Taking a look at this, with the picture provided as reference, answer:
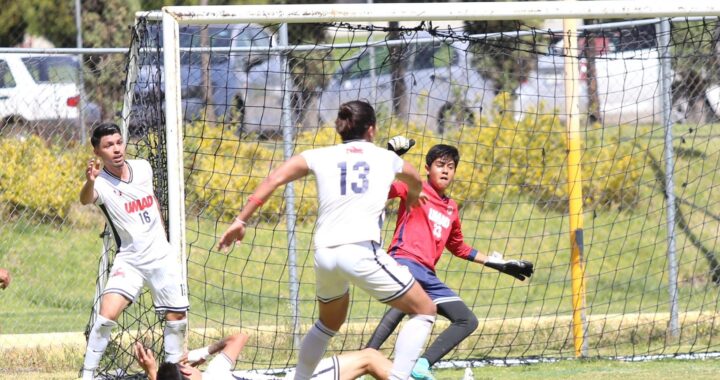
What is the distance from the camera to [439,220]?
771cm

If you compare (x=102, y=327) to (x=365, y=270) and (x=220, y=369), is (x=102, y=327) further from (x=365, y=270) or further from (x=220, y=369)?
(x=365, y=270)

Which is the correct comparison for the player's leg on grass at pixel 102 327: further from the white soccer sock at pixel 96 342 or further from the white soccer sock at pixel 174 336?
the white soccer sock at pixel 174 336

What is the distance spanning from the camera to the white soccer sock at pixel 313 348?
20.8 feet

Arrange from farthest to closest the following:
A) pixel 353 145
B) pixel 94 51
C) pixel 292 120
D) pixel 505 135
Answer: pixel 505 135
pixel 292 120
pixel 94 51
pixel 353 145

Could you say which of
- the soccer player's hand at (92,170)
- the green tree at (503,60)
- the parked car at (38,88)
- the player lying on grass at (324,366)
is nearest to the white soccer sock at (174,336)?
the player lying on grass at (324,366)

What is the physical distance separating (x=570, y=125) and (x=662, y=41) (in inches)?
57.7

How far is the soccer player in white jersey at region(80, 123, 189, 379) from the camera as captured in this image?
7.45 metres

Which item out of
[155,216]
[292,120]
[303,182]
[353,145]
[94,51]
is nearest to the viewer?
[353,145]

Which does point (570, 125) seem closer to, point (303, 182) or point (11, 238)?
point (303, 182)

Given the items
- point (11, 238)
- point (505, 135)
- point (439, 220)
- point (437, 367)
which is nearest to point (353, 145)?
point (439, 220)

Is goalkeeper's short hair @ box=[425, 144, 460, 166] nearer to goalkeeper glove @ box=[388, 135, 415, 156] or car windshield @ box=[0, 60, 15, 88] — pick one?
goalkeeper glove @ box=[388, 135, 415, 156]

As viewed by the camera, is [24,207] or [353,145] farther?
[24,207]

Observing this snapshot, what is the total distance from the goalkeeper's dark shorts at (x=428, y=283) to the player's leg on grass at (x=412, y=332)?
1.21 m

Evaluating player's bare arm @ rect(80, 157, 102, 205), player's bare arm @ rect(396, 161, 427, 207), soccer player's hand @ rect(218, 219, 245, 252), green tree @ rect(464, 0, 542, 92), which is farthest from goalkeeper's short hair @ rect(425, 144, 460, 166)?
green tree @ rect(464, 0, 542, 92)
